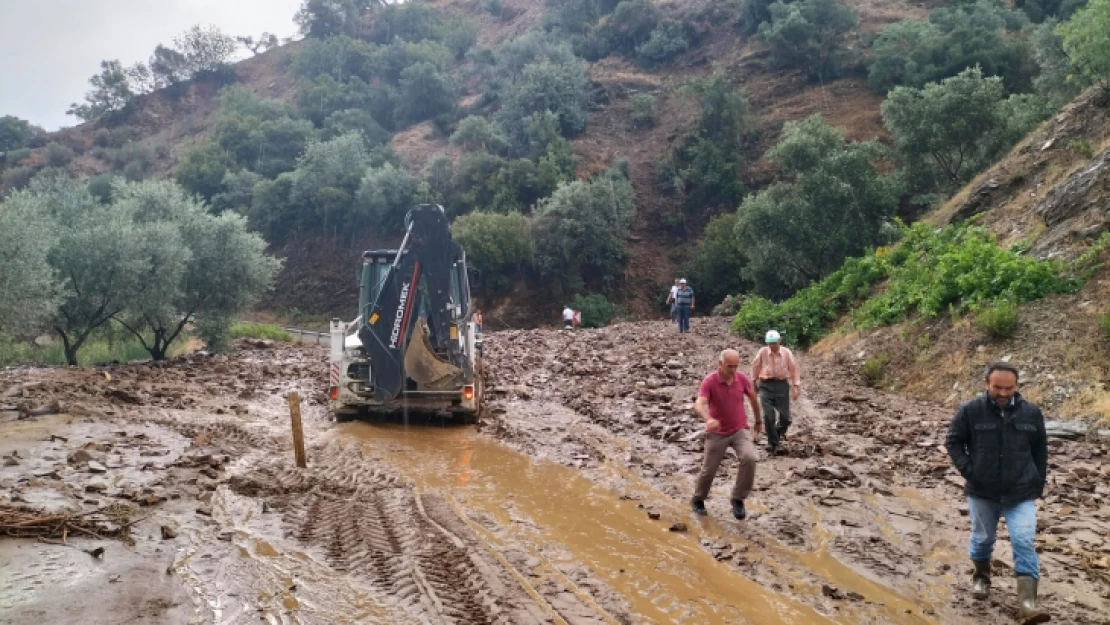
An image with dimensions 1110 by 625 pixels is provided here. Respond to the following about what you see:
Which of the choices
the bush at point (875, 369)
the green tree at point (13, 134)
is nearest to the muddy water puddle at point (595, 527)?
the bush at point (875, 369)

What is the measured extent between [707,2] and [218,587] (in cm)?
6735

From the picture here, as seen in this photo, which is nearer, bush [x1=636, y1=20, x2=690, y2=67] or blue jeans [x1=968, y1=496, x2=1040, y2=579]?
blue jeans [x1=968, y1=496, x2=1040, y2=579]

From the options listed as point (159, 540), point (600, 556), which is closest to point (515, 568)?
point (600, 556)

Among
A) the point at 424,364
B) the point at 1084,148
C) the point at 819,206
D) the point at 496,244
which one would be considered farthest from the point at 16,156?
the point at 1084,148

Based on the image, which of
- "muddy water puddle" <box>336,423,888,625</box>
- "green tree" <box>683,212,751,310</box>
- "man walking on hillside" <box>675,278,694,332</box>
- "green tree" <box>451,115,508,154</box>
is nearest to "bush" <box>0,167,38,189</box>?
"green tree" <box>451,115,508,154</box>

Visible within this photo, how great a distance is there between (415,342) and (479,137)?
4278 cm

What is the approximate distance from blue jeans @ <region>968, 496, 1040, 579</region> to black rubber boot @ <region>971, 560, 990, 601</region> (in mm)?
45

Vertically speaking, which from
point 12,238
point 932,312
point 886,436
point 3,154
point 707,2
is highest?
point 707,2

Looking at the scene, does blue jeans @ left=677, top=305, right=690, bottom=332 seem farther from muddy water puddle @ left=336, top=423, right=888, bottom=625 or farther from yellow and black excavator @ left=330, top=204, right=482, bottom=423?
muddy water puddle @ left=336, top=423, right=888, bottom=625

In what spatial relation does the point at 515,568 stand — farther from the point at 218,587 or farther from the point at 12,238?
the point at 12,238

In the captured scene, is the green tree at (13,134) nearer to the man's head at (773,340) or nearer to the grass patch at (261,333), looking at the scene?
the grass patch at (261,333)

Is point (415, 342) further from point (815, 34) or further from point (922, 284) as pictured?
point (815, 34)

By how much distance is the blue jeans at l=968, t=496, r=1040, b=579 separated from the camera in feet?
16.1

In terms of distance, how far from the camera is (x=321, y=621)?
481cm
